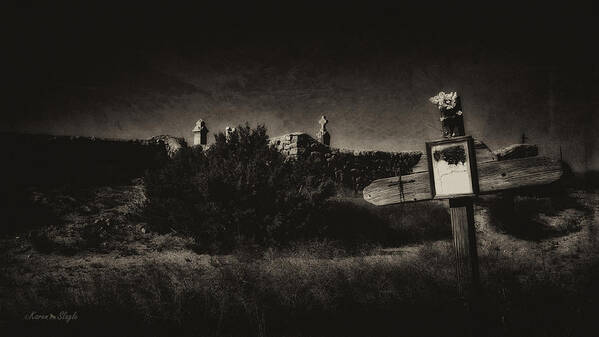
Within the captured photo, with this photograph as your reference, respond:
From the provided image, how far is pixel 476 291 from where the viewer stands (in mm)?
2523

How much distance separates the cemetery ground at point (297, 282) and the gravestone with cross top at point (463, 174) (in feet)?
1.14

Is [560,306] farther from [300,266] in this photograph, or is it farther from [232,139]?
[232,139]

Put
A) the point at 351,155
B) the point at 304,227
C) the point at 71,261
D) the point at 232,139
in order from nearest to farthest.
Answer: the point at 71,261
the point at 304,227
the point at 232,139
the point at 351,155

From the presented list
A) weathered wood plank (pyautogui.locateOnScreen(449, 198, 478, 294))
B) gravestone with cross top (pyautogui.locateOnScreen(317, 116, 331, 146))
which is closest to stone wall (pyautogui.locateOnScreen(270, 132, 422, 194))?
gravestone with cross top (pyautogui.locateOnScreen(317, 116, 331, 146))

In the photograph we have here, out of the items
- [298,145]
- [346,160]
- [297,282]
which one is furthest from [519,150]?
[297,282]

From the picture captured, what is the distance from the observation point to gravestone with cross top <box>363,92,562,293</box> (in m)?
2.47

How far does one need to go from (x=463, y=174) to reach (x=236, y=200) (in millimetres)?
6066

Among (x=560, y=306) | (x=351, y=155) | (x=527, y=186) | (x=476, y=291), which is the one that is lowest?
(x=560, y=306)

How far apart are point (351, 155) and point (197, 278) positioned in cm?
915

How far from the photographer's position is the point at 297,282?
14.6ft

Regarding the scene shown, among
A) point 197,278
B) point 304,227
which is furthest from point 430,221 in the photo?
point 197,278

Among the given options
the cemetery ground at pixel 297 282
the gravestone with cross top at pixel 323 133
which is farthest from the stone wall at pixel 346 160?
the cemetery ground at pixel 297 282

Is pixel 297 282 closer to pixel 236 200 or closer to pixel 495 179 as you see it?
pixel 495 179

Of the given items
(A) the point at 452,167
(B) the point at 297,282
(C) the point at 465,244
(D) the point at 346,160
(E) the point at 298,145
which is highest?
(E) the point at 298,145
